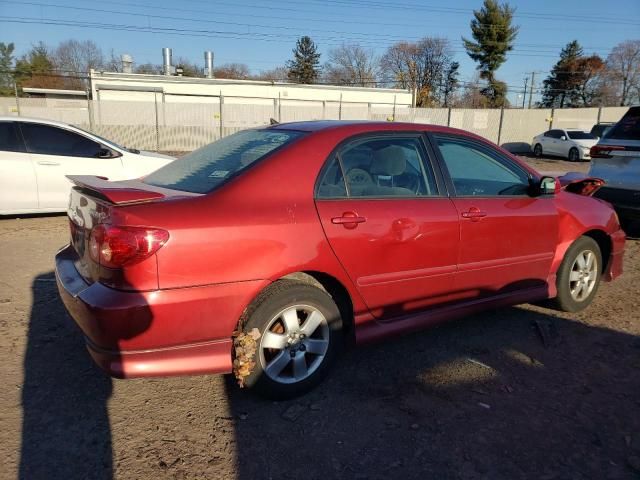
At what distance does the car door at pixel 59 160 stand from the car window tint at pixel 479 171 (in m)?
5.58

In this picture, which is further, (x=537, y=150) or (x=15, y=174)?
(x=537, y=150)

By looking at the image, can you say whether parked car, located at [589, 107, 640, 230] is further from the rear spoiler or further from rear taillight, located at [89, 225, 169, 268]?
rear taillight, located at [89, 225, 169, 268]

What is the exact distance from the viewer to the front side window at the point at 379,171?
9.97 feet

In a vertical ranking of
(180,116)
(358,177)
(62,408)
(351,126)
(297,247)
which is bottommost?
(62,408)

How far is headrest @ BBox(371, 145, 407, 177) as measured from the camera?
129 inches

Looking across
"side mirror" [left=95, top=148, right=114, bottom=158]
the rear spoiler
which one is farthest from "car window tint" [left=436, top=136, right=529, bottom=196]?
"side mirror" [left=95, top=148, right=114, bottom=158]

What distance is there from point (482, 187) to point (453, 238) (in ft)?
1.99

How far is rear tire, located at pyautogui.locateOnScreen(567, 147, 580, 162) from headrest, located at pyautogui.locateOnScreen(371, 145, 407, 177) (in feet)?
76.8

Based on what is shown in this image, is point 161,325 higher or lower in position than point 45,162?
lower

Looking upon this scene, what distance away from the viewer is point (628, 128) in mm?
6582

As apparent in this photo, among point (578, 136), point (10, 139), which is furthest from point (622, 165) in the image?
point (578, 136)

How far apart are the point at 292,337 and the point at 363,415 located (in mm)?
589

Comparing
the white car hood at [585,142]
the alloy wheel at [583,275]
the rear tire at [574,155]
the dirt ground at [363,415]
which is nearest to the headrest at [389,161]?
the dirt ground at [363,415]

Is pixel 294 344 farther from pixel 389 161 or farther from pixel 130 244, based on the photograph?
pixel 389 161
